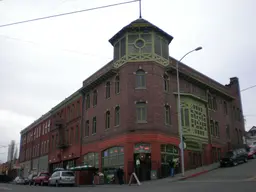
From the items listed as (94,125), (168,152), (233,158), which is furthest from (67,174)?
(233,158)

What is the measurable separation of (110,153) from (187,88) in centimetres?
1165

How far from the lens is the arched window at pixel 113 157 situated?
2910cm

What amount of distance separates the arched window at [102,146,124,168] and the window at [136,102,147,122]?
133 inches

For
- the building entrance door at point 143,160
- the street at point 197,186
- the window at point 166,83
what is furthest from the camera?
the window at point 166,83

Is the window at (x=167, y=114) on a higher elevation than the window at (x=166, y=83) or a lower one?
lower

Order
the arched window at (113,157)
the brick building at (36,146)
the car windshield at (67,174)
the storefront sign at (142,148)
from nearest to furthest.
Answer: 1. the storefront sign at (142,148)
2. the car windshield at (67,174)
3. the arched window at (113,157)
4. the brick building at (36,146)

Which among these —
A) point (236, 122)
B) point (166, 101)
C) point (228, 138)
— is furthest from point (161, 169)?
point (236, 122)

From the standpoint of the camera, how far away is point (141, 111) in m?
29.4

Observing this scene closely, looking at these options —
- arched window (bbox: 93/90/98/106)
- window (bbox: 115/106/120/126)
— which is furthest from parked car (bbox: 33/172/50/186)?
window (bbox: 115/106/120/126)

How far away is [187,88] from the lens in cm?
3541

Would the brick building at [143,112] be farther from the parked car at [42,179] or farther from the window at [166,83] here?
the parked car at [42,179]

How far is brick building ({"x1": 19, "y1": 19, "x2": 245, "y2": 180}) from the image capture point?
93.8 feet

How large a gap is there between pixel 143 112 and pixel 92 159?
30.5 ft

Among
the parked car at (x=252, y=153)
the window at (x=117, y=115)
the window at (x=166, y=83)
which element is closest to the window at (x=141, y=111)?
the window at (x=117, y=115)
